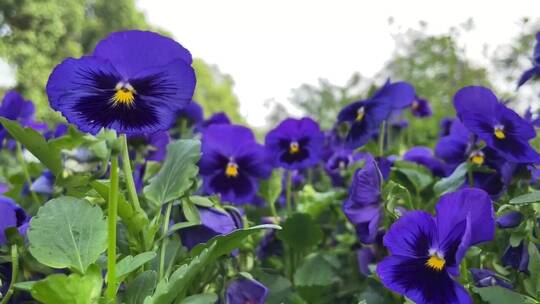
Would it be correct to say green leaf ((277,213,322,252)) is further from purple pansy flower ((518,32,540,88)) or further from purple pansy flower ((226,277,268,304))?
purple pansy flower ((518,32,540,88))

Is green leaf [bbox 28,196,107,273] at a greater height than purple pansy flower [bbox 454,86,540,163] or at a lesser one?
greater

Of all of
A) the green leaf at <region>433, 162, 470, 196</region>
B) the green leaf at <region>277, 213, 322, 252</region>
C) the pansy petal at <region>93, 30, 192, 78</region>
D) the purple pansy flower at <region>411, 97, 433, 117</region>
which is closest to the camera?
the pansy petal at <region>93, 30, 192, 78</region>

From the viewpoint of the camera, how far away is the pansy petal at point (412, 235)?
64 cm

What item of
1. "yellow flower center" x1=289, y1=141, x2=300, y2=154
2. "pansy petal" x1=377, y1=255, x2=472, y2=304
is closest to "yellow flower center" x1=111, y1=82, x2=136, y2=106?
"pansy petal" x1=377, y1=255, x2=472, y2=304

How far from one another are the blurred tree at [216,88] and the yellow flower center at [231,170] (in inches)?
689

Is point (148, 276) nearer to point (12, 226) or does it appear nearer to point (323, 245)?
point (12, 226)

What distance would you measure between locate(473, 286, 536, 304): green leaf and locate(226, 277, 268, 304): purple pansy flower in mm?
275

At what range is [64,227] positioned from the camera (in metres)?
0.63

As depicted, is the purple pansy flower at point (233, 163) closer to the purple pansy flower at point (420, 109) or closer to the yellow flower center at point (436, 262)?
the yellow flower center at point (436, 262)

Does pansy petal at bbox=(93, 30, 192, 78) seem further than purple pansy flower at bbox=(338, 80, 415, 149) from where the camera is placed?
No

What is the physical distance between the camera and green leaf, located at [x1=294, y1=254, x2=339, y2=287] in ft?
3.03

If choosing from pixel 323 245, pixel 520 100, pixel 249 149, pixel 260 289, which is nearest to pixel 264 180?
pixel 249 149

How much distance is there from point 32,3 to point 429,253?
15263 millimetres

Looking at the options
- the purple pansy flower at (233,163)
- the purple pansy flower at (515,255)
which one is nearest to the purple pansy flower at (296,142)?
the purple pansy flower at (233,163)
